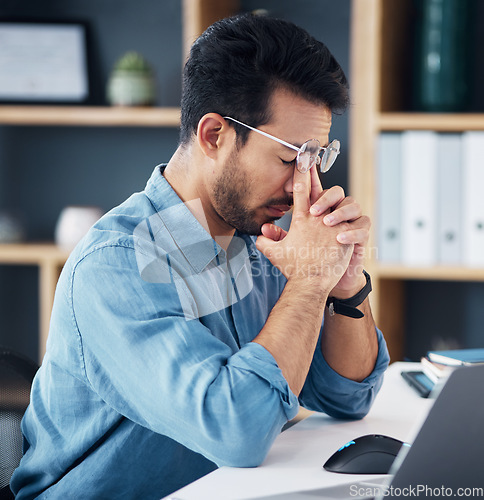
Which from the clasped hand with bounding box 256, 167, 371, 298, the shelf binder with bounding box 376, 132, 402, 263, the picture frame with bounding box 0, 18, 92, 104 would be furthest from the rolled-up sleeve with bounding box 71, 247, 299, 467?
the picture frame with bounding box 0, 18, 92, 104

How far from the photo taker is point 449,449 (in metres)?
0.67

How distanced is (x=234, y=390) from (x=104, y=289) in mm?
231

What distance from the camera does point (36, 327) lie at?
8.64ft

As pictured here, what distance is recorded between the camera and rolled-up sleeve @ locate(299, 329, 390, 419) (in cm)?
117

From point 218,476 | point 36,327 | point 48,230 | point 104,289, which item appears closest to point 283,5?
point 48,230

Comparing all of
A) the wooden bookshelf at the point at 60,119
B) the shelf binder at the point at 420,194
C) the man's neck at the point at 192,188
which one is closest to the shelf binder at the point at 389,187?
the shelf binder at the point at 420,194

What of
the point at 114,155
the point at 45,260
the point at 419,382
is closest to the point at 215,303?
the point at 419,382

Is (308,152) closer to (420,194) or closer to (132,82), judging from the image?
(420,194)

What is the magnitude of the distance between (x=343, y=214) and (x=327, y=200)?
0.04 metres

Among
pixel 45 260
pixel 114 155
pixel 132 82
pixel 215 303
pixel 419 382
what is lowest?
pixel 419 382

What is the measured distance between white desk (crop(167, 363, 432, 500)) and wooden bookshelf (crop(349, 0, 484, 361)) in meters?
0.72

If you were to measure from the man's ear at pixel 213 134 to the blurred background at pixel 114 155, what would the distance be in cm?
119

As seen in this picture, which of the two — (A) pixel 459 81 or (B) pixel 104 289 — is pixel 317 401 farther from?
(A) pixel 459 81

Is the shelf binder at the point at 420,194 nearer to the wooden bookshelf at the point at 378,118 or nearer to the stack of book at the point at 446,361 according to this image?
the wooden bookshelf at the point at 378,118
